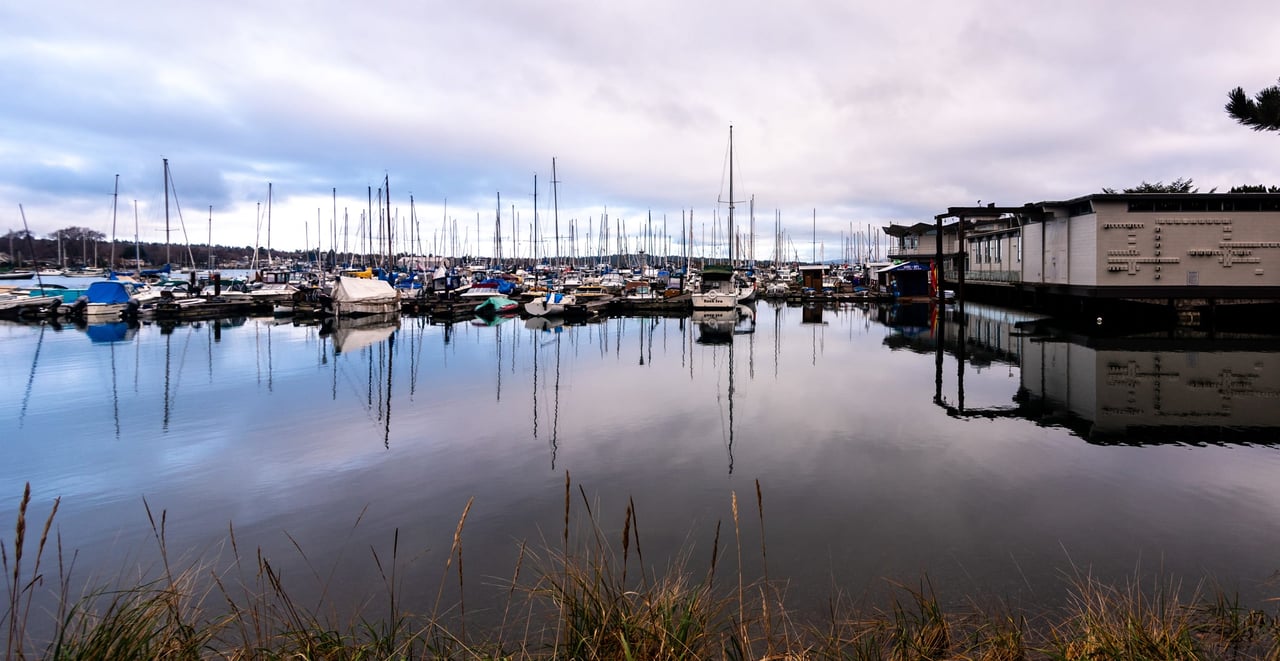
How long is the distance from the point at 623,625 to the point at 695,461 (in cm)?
829

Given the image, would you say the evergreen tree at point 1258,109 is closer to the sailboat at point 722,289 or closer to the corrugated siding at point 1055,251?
the corrugated siding at point 1055,251

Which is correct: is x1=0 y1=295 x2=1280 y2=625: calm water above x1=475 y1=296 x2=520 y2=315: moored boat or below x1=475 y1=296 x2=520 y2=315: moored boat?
below

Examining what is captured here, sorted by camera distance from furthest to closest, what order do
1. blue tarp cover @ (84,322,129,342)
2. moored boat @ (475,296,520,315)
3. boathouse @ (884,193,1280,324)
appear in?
moored boat @ (475,296,520,315)
blue tarp cover @ (84,322,129,342)
boathouse @ (884,193,1280,324)

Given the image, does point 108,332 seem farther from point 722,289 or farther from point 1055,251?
point 1055,251

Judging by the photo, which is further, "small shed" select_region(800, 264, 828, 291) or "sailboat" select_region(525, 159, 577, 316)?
"small shed" select_region(800, 264, 828, 291)

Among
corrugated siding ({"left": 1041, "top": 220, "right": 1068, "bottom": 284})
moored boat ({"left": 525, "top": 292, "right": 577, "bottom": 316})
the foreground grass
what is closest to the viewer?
the foreground grass

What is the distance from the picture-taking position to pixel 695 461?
42.2 feet

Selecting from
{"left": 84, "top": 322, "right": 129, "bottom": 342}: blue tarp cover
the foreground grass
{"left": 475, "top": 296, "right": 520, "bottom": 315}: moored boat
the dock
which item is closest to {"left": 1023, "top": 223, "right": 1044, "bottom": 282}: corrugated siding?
{"left": 475, "top": 296, "right": 520, "bottom": 315}: moored boat

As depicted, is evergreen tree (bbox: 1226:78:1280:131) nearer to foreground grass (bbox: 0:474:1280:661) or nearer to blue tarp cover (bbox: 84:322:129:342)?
foreground grass (bbox: 0:474:1280:661)

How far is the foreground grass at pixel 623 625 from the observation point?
14.3ft

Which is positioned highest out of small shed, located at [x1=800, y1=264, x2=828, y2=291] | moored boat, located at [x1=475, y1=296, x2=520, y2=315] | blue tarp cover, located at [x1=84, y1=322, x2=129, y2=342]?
small shed, located at [x1=800, y1=264, x2=828, y2=291]

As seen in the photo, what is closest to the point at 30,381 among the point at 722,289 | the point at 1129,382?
the point at 1129,382

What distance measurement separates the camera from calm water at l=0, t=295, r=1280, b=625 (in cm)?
847

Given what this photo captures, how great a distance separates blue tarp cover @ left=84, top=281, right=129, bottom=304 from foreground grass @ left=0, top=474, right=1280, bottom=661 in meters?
52.2
